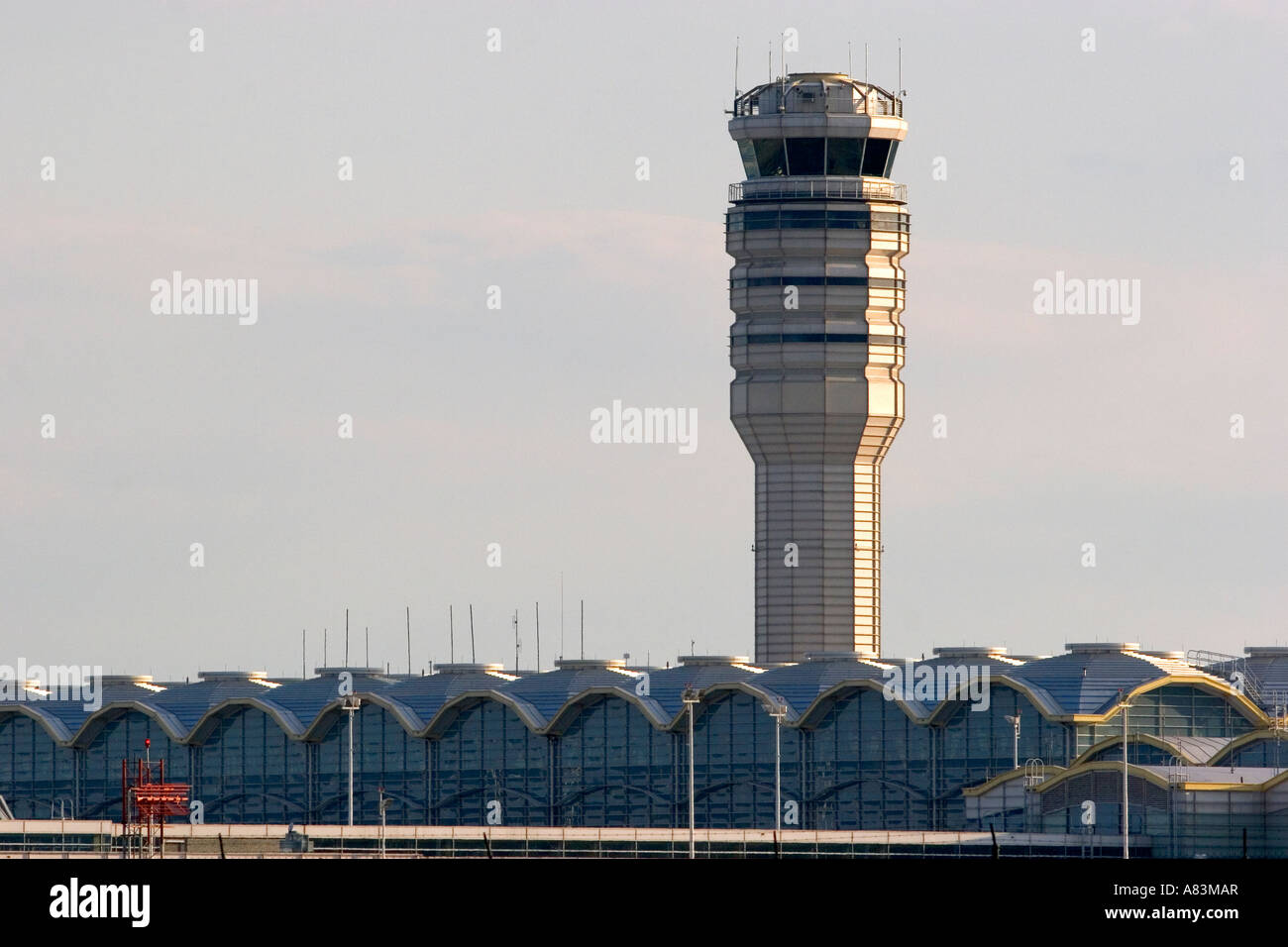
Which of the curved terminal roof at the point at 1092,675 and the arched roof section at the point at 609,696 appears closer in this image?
the curved terminal roof at the point at 1092,675

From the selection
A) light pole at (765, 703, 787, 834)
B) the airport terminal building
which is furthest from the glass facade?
light pole at (765, 703, 787, 834)

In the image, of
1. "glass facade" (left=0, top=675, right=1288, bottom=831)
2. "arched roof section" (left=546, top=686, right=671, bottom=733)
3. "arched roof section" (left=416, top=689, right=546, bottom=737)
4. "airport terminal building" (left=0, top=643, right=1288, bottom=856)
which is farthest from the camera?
"arched roof section" (left=416, top=689, right=546, bottom=737)

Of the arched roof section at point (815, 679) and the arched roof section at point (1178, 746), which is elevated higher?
the arched roof section at point (815, 679)

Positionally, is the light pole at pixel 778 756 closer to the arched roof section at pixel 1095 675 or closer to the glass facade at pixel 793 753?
the glass facade at pixel 793 753

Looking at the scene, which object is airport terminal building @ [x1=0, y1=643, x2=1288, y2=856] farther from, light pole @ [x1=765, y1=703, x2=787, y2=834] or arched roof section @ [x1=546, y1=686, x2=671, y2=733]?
light pole @ [x1=765, y1=703, x2=787, y2=834]

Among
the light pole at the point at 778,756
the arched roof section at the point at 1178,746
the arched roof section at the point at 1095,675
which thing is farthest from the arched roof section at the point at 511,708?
the arched roof section at the point at 1178,746

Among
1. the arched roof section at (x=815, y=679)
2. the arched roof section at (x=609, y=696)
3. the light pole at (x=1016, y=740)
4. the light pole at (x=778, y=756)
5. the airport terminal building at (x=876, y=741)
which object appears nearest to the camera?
the light pole at (x=778, y=756)
